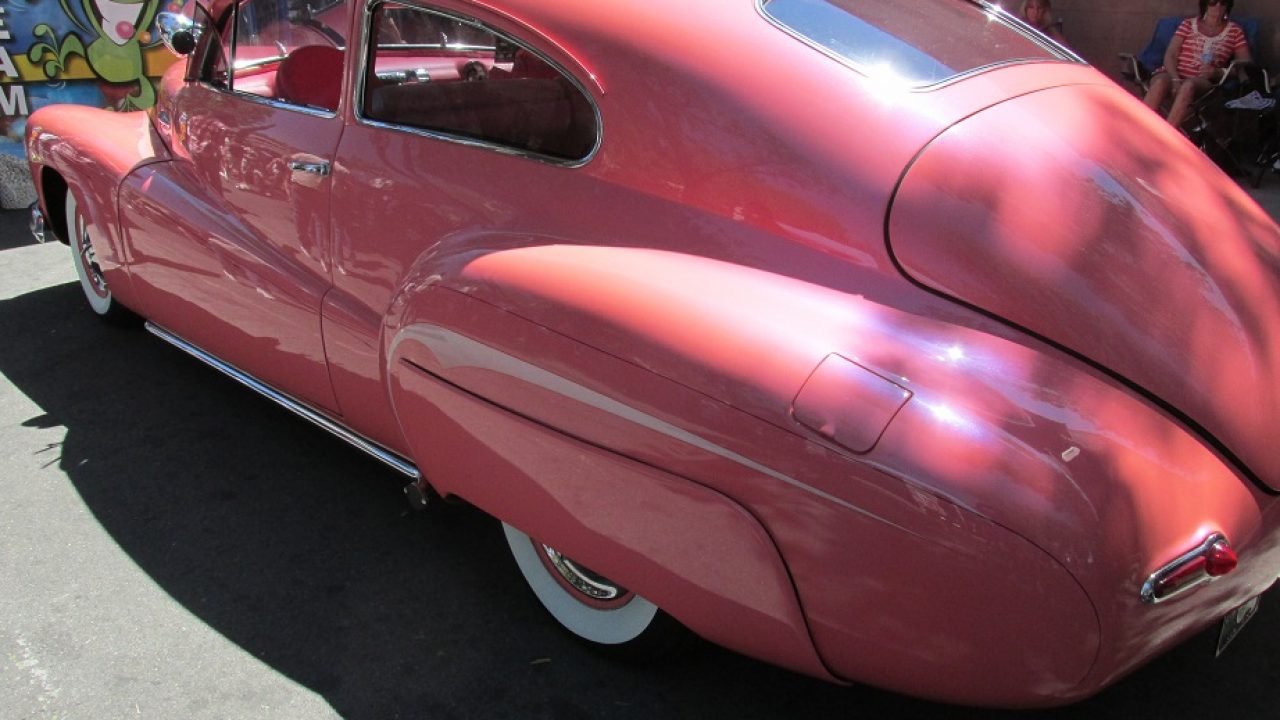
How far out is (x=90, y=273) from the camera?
454 cm

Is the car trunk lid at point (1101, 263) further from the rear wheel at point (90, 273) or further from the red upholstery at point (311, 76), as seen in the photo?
the rear wheel at point (90, 273)

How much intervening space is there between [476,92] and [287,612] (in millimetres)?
1485

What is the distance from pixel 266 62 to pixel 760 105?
219 centimetres

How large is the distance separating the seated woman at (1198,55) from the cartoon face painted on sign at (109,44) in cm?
732

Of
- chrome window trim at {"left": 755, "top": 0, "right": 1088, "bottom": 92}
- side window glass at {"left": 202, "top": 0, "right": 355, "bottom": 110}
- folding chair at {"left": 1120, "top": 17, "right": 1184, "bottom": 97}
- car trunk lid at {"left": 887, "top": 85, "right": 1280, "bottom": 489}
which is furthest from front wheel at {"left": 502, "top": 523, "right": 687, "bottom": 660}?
folding chair at {"left": 1120, "top": 17, "right": 1184, "bottom": 97}

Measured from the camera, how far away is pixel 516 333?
86.1 inches

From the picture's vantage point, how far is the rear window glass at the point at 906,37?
7.63 feet

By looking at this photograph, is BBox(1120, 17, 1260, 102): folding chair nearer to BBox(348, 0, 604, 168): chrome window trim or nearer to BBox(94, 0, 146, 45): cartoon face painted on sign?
BBox(348, 0, 604, 168): chrome window trim

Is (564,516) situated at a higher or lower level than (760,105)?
lower

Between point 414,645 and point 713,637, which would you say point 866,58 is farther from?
point 414,645

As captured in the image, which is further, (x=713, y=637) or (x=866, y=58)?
(x=866, y=58)

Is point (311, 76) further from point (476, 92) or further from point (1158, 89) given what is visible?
point (1158, 89)

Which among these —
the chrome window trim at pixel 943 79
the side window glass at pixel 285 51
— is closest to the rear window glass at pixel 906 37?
the chrome window trim at pixel 943 79

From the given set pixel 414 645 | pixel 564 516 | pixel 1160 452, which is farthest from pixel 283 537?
pixel 1160 452
